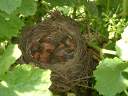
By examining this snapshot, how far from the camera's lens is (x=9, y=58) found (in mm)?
1706

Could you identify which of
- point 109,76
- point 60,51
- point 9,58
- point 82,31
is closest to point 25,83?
point 9,58

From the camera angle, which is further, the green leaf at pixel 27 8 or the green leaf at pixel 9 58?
the green leaf at pixel 27 8

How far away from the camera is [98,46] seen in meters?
2.28

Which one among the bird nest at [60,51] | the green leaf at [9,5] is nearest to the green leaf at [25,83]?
the green leaf at [9,5]

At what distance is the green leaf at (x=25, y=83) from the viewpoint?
1.69 meters

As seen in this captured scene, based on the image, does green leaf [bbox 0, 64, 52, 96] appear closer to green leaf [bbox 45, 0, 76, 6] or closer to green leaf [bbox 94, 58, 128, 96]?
green leaf [bbox 94, 58, 128, 96]

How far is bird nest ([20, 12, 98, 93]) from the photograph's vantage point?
6.94 feet

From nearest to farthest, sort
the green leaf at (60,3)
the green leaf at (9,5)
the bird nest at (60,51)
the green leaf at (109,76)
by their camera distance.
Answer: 1. the green leaf at (9,5)
2. the green leaf at (109,76)
3. the bird nest at (60,51)
4. the green leaf at (60,3)

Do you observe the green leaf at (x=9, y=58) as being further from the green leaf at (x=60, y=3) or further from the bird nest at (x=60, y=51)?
the green leaf at (x=60, y=3)

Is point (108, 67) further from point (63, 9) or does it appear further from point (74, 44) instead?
point (63, 9)

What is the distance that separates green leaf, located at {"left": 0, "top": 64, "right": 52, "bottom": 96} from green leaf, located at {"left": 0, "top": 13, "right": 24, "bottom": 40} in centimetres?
24

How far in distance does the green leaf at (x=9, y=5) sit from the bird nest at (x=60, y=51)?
18.7 inches

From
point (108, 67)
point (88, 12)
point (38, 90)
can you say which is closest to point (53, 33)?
point (88, 12)

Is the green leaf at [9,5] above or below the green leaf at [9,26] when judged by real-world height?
above
